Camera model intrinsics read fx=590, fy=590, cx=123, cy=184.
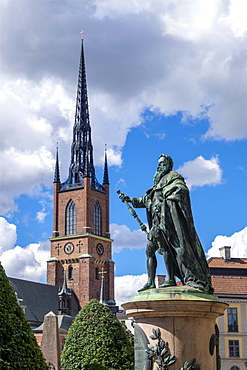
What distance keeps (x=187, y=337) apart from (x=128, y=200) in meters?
2.43

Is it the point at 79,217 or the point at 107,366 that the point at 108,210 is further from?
the point at 107,366

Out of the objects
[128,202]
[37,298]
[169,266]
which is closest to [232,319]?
[128,202]

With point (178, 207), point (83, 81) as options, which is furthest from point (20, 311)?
point (83, 81)

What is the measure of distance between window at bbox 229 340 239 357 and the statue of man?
120 feet

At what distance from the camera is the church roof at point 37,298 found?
79.3 m

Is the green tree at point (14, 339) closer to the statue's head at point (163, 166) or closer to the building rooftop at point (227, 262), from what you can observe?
the statue's head at point (163, 166)

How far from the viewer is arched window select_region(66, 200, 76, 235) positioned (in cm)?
8950

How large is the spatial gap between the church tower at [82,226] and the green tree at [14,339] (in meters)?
73.0

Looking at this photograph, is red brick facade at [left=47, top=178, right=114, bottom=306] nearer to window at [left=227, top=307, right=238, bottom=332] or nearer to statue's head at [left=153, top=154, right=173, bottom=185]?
window at [left=227, top=307, right=238, bottom=332]

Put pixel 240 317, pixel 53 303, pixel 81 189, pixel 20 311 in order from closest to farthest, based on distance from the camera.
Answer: pixel 20 311 → pixel 240 317 → pixel 53 303 → pixel 81 189

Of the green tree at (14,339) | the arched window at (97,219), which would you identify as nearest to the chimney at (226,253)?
the green tree at (14,339)

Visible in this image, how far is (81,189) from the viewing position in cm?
9094

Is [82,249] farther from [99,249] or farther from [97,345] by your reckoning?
[97,345]

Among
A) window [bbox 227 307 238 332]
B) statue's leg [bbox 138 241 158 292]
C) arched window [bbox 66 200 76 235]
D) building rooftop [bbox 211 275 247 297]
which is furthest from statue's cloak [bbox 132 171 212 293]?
arched window [bbox 66 200 76 235]
